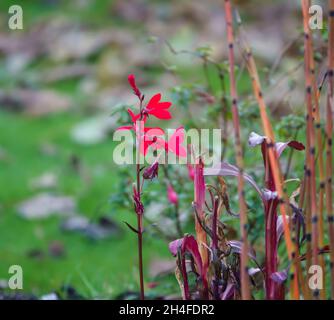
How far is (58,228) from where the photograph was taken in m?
2.22

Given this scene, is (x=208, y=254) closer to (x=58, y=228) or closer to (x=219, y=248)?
(x=219, y=248)

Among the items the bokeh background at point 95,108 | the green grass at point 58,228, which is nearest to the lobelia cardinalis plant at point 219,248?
the bokeh background at point 95,108

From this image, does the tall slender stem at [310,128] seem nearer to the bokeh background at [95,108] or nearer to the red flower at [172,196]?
the bokeh background at [95,108]

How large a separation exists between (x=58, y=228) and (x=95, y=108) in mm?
1416

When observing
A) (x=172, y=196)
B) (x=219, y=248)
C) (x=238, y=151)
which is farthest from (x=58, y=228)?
(x=238, y=151)

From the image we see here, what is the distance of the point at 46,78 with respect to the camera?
414 centimetres

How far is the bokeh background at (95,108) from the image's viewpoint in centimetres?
166

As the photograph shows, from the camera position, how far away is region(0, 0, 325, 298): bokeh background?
5.43 feet

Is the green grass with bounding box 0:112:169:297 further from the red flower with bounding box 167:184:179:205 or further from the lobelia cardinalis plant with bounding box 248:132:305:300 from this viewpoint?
the lobelia cardinalis plant with bounding box 248:132:305:300

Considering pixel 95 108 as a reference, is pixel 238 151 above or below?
below

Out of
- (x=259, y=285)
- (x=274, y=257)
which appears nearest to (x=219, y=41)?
(x=259, y=285)

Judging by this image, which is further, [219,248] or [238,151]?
[219,248]

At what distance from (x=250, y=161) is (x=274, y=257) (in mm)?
981
